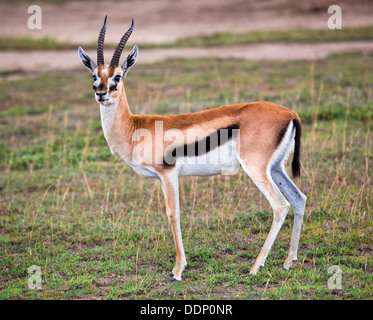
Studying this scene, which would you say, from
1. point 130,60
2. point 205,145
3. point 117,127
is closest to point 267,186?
point 205,145

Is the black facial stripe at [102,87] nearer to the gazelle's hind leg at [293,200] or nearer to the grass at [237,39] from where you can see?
the gazelle's hind leg at [293,200]

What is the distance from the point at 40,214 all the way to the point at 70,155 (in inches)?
81.5

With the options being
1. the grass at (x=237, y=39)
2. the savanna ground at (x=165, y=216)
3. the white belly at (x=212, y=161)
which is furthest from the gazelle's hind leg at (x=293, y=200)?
the grass at (x=237, y=39)

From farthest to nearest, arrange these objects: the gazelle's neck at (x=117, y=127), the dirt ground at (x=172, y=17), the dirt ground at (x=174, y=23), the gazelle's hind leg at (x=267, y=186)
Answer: the dirt ground at (x=172, y=17), the dirt ground at (x=174, y=23), the gazelle's neck at (x=117, y=127), the gazelle's hind leg at (x=267, y=186)

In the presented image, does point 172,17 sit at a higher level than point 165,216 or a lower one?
higher

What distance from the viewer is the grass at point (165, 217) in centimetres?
524

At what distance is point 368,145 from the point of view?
906 centimetres

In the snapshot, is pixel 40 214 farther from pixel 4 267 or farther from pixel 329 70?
pixel 329 70

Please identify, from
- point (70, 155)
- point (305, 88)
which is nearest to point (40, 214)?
point (70, 155)

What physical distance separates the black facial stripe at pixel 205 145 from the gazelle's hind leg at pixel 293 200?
59cm

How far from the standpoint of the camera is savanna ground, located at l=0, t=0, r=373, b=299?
A: 17.2 ft

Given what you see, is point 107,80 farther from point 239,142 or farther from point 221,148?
point 239,142

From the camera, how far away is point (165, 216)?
276 inches

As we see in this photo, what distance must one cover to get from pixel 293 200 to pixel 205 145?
1077mm
